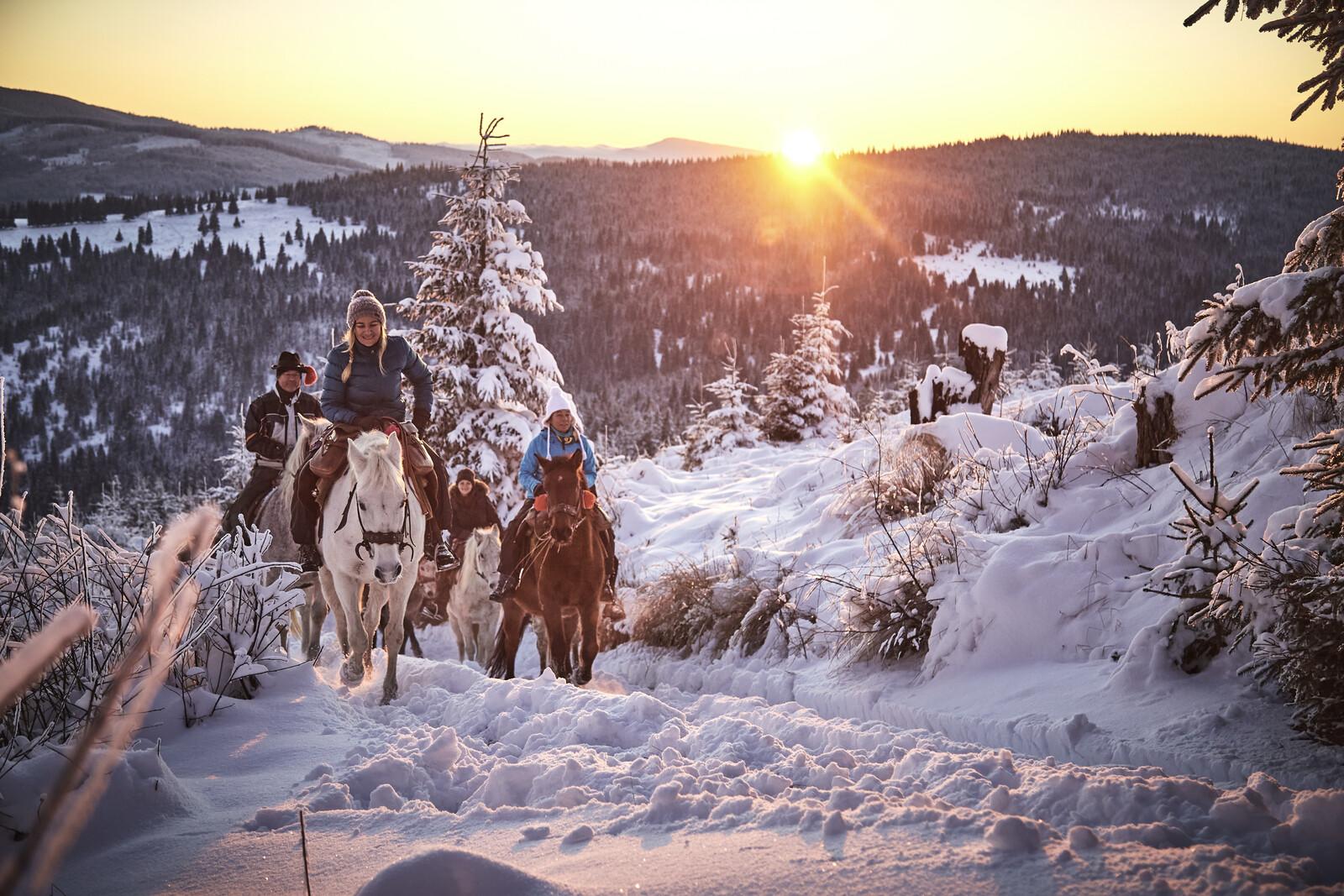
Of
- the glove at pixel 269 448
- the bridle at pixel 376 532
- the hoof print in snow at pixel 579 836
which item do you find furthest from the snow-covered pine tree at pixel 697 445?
the hoof print in snow at pixel 579 836

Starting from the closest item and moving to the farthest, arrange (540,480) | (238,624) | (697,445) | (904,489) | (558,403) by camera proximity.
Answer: (238,624) → (540,480) → (558,403) → (904,489) → (697,445)

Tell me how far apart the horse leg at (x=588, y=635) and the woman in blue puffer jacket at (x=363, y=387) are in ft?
5.25

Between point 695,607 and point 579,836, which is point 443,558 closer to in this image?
point 695,607

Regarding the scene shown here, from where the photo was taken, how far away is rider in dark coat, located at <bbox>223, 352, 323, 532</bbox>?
8547 millimetres

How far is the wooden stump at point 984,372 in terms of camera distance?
1240 cm

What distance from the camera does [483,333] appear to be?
63.8 feet

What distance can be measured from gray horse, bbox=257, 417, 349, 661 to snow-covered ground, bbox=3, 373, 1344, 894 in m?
0.77

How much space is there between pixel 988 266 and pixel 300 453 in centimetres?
17261

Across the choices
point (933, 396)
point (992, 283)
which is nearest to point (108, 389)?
point (992, 283)

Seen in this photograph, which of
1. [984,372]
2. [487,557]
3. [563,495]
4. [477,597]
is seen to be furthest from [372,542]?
[984,372]

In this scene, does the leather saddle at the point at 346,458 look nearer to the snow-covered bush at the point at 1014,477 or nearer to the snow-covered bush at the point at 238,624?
the snow-covered bush at the point at 238,624

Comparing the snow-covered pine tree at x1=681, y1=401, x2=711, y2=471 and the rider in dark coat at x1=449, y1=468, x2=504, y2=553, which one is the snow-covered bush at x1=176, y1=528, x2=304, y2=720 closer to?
the rider in dark coat at x1=449, y1=468, x2=504, y2=553

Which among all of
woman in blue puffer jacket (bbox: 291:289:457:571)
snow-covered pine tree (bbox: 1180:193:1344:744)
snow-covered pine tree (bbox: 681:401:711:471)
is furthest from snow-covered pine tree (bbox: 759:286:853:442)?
snow-covered pine tree (bbox: 1180:193:1344:744)

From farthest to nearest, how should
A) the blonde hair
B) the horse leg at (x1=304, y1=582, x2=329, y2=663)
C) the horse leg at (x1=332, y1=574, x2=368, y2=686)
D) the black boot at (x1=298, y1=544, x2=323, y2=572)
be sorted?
the horse leg at (x1=304, y1=582, x2=329, y2=663), the black boot at (x1=298, y1=544, x2=323, y2=572), the blonde hair, the horse leg at (x1=332, y1=574, x2=368, y2=686)
